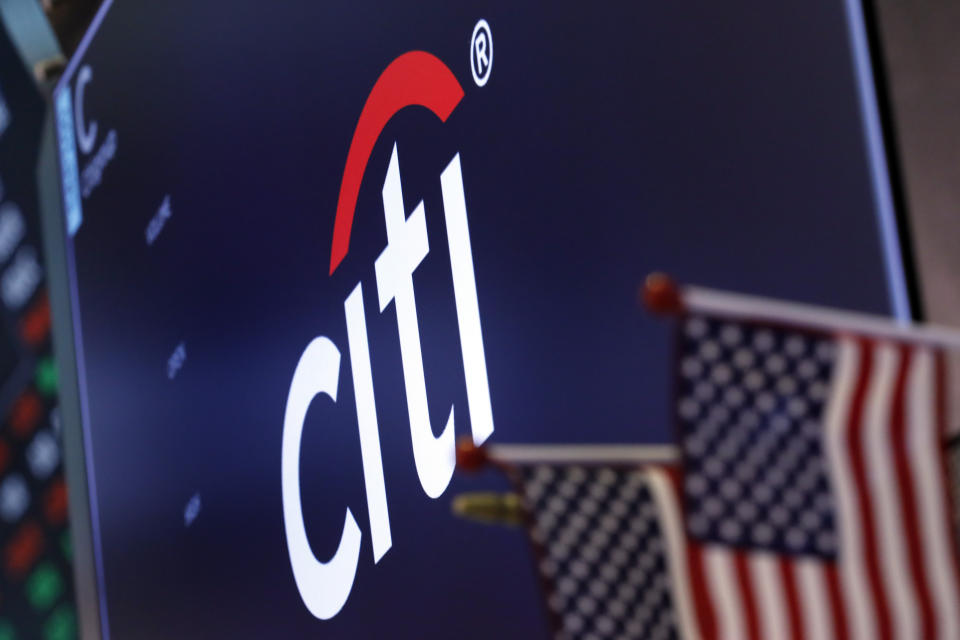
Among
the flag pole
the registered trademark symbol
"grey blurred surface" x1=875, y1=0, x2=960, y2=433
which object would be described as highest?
the registered trademark symbol

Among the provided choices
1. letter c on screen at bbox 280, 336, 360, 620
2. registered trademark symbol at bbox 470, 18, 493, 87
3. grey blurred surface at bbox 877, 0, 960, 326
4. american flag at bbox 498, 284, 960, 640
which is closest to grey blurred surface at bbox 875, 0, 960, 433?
grey blurred surface at bbox 877, 0, 960, 326

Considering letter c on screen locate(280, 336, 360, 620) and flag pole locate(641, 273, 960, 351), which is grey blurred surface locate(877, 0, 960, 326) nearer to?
flag pole locate(641, 273, 960, 351)

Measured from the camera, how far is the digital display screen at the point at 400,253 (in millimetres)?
1398

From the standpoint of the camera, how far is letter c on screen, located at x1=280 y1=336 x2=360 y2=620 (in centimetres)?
232

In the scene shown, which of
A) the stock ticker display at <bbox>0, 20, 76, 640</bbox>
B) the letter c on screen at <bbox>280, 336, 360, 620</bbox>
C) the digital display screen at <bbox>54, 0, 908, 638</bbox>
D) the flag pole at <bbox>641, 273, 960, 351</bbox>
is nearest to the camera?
the flag pole at <bbox>641, 273, 960, 351</bbox>

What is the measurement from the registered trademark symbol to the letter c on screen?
2.20ft

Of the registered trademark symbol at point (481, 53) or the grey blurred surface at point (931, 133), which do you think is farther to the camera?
the registered trademark symbol at point (481, 53)

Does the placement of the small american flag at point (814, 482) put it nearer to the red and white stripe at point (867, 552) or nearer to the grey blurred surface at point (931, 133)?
the red and white stripe at point (867, 552)

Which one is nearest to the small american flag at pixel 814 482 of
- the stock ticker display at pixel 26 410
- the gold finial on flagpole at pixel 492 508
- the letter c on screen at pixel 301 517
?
the gold finial on flagpole at pixel 492 508

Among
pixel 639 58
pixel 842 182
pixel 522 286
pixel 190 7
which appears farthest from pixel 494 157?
pixel 190 7

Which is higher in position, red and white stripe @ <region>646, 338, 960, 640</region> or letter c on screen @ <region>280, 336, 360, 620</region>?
letter c on screen @ <region>280, 336, 360, 620</region>

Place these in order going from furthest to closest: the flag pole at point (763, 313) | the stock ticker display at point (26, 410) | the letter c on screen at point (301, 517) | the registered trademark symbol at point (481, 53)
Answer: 1. the stock ticker display at point (26, 410)
2. the letter c on screen at point (301, 517)
3. the registered trademark symbol at point (481, 53)
4. the flag pole at point (763, 313)

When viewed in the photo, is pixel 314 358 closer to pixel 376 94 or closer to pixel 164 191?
pixel 376 94

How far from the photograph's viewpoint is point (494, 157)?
6.11ft
